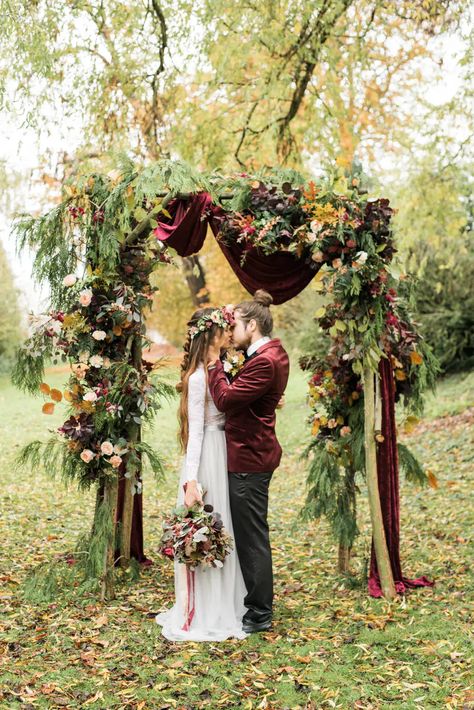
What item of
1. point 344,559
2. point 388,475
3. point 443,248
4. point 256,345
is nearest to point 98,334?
point 256,345

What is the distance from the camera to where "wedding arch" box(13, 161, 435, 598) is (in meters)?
4.80

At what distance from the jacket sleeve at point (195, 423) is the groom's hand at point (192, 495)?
0.04 metres

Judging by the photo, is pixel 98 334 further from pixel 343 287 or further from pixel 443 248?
pixel 443 248

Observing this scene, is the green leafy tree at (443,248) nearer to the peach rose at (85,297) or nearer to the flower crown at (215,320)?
the flower crown at (215,320)

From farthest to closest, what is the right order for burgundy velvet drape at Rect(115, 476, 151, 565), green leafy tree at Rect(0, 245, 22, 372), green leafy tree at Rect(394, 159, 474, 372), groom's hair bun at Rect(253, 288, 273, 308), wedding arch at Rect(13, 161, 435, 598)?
green leafy tree at Rect(0, 245, 22, 372) → green leafy tree at Rect(394, 159, 474, 372) → burgundy velvet drape at Rect(115, 476, 151, 565) → wedding arch at Rect(13, 161, 435, 598) → groom's hair bun at Rect(253, 288, 273, 308)

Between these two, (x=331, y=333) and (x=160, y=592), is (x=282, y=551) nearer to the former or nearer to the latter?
(x=160, y=592)

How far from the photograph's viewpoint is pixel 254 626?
449 centimetres

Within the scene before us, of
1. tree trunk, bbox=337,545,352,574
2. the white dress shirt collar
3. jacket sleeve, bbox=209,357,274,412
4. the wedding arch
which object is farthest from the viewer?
tree trunk, bbox=337,545,352,574

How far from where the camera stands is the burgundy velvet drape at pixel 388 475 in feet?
16.8

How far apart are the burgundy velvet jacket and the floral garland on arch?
63cm

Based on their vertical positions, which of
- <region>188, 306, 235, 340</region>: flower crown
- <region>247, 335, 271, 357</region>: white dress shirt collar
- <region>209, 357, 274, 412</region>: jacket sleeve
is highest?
<region>188, 306, 235, 340</region>: flower crown

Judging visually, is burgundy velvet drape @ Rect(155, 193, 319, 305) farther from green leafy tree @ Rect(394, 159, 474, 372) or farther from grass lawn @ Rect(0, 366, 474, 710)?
green leafy tree @ Rect(394, 159, 474, 372)

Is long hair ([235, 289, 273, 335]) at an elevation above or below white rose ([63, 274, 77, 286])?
below

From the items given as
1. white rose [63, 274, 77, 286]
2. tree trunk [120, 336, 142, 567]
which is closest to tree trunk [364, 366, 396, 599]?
tree trunk [120, 336, 142, 567]
